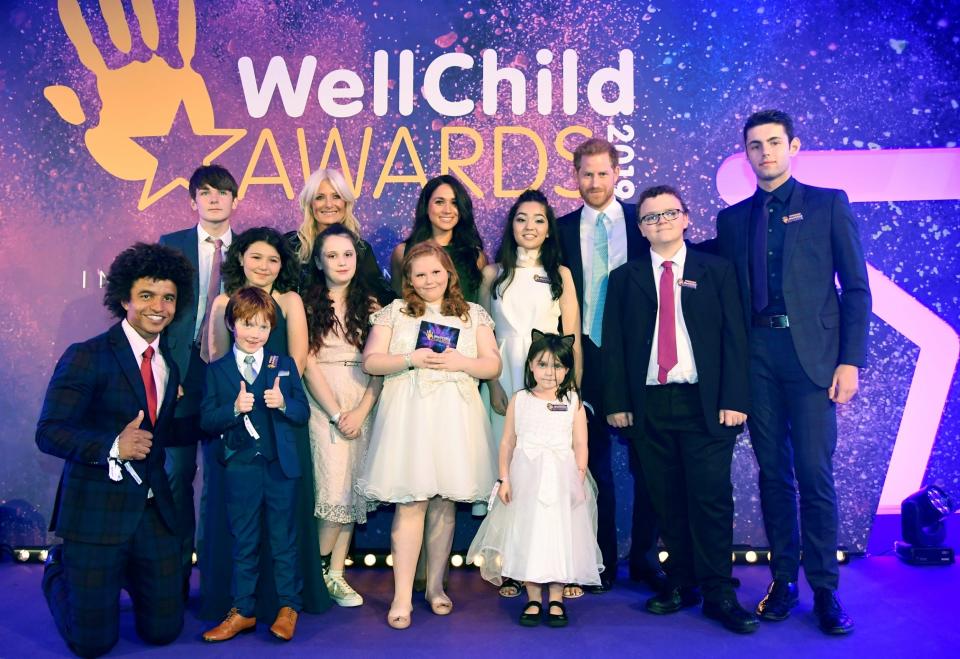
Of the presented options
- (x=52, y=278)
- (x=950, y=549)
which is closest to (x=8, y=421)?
(x=52, y=278)

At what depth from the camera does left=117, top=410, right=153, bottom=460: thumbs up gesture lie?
9.64 ft

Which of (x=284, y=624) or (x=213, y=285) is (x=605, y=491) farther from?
(x=213, y=285)

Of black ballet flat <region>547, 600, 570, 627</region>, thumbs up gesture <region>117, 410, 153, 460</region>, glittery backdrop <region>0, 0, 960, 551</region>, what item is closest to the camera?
thumbs up gesture <region>117, 410, 153, 460</region>

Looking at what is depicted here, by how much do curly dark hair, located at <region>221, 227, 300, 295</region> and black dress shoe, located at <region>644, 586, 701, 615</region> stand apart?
2179 mm

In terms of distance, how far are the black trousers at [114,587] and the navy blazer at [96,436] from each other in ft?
0.30

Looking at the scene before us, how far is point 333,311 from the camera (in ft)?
12.0

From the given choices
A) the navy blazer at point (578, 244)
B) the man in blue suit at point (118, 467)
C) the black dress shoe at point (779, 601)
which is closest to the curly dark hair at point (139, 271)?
the man in blue suit at point (118, 467)

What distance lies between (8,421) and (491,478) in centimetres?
314

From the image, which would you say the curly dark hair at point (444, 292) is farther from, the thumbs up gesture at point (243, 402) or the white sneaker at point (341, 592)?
the white sneaker at point (341, 592)

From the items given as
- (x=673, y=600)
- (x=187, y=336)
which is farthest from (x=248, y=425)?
(x=673, y=600)

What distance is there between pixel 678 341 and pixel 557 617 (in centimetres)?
129

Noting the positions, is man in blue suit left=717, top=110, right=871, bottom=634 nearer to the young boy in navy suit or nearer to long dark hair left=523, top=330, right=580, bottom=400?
long dark hair left=523, top=330, right=580, bottom=400

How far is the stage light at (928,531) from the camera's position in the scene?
165 inches

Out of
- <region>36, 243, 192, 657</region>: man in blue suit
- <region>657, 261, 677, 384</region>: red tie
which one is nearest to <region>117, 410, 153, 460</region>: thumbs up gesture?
<region>36, 243, 192, 657</region>: man in blue suit
